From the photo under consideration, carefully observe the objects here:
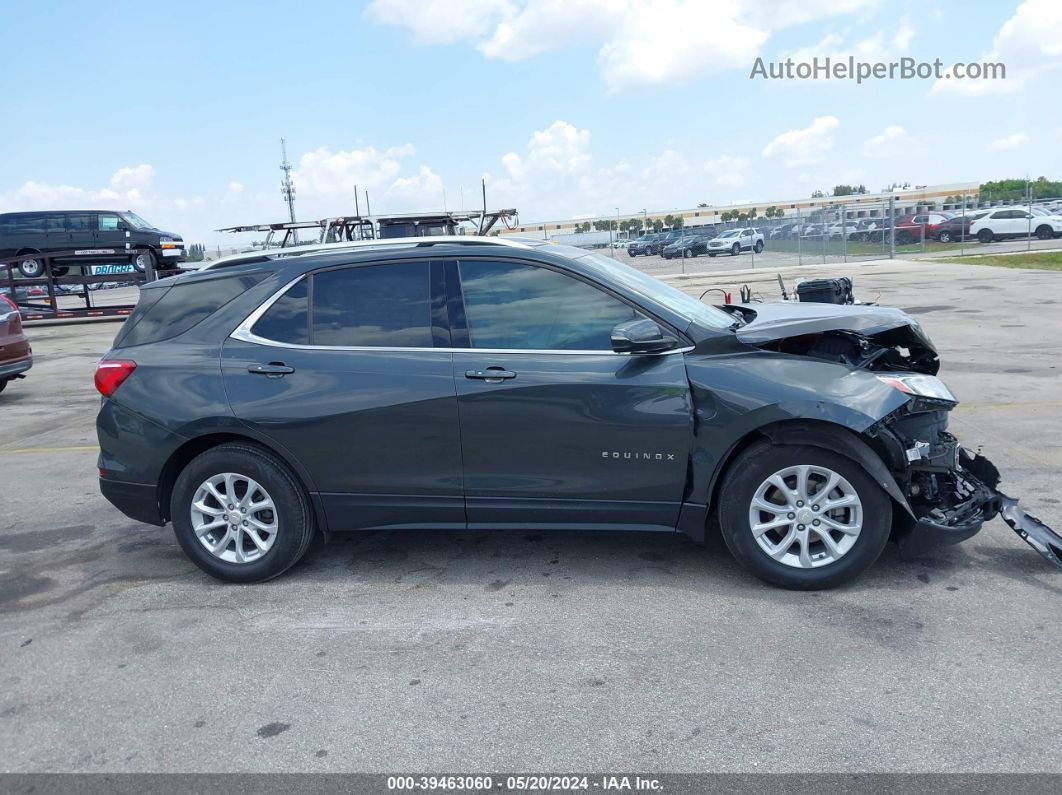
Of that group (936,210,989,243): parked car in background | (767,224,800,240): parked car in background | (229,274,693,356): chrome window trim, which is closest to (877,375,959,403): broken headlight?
(229,274,693,356): chrome window trim

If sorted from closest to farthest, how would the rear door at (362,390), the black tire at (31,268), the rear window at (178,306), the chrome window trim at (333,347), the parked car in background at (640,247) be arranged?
1. the chrome window trim at (333,347)
2. the rear door at (362,390)
3. the rear window at (178,306)
4. the black tire at (31,268)
5. the parked car in background at (640,247)

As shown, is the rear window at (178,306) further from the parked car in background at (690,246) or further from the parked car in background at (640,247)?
the parked car in background at (640,247)

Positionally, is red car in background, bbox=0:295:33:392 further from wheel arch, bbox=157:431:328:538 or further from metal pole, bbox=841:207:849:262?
metal pole, bbox=841:207:849:262

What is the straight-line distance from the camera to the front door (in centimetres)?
442

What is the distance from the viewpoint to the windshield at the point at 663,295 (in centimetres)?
469

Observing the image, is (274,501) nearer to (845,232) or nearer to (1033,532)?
(1033,532)

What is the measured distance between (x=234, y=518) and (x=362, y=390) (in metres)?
1.00

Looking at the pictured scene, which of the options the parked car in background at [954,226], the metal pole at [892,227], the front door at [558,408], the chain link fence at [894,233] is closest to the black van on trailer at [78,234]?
the chain link fence at [894,233]

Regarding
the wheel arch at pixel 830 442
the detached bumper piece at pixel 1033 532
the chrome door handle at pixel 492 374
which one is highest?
the chrome door handle at pixel 492 374

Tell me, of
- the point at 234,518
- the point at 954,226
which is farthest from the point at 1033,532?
the point at 954,226

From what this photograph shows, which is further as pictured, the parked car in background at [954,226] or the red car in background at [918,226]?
the parked car in background at [954,226]

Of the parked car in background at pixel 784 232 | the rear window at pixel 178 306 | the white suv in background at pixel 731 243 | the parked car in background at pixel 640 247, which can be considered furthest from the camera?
the parked car in background at pixel 640 247

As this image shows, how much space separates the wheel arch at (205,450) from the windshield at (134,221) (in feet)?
75.8

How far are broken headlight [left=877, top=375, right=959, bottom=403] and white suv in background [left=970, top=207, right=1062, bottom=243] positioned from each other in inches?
1450
